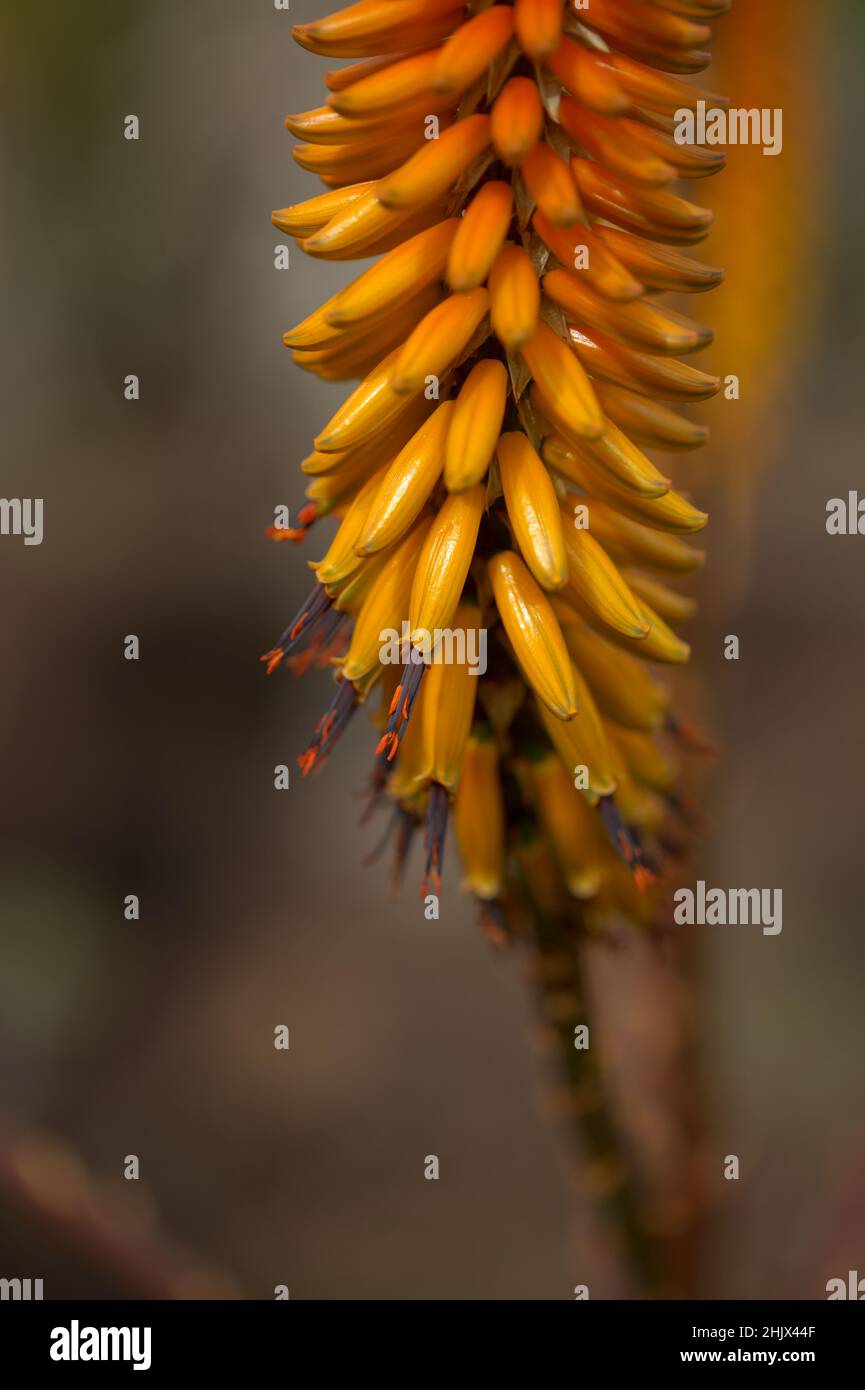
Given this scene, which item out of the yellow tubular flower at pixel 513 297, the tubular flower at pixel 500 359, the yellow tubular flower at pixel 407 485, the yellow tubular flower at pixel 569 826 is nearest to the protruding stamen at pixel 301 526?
the tubular flower at pixel 500 359

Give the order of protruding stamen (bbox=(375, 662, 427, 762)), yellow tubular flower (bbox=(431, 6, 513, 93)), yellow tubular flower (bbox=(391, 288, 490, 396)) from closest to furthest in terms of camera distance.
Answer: yellow tubular flower (bbox=(431, 6, 513, 93)) < yellow tubular flower (bbox=(391, 288, 490, 396)) < protruding stamen (bbox=(375, 662, 427, 762))

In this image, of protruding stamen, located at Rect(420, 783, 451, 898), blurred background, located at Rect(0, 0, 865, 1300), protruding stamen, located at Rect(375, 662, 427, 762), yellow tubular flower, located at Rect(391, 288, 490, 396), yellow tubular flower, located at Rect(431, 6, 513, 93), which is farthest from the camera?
blurred background, located at Rect(0, 0, 865, 1300)

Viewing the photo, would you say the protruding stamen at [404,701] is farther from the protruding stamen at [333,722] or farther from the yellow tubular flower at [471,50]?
the yellow tubular flower at [471,50]

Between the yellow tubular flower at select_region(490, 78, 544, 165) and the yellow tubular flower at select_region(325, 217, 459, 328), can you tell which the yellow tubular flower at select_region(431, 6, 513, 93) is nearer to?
the yellow tubular flower at select_region(490, 78, 544, 165)

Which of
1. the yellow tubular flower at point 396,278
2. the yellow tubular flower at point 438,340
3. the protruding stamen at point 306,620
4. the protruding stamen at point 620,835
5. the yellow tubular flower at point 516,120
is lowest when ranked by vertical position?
the protruding stamen at point 620,835

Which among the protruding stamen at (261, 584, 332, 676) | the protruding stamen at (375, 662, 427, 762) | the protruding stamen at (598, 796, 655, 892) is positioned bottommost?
the protruding stamen at (598, 796, 655, 892)

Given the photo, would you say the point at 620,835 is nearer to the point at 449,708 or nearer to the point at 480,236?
the point at 449,708

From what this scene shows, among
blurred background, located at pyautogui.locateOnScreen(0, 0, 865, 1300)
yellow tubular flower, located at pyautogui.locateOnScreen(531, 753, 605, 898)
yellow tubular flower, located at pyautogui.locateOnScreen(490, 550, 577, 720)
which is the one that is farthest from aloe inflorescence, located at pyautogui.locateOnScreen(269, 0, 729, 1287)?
blurred background, located at pyautogui.locateOnScreen(0, 0, 865, 1300)

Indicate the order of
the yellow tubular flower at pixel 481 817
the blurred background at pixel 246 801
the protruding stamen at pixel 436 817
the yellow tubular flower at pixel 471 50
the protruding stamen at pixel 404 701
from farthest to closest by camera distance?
the blurred background at pixel 246 801 < the yellow tubular flower at pixel 481 817 < the protruding stamen at pixel 436 817 < the protruding stamen at pixel 404 701 < the yellow tubular flower at pixel 471 50
